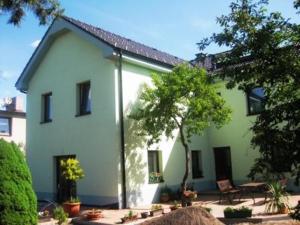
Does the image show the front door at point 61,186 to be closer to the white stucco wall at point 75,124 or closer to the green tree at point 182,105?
the white stucco wall at point 75,124

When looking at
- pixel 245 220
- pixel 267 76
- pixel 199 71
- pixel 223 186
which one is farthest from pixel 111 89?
pixel 267 76

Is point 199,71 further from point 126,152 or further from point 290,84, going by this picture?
point 290,84

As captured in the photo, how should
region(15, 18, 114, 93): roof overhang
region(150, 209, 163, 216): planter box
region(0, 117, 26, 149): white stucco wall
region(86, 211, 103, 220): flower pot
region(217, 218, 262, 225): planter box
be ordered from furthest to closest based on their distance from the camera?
region(0, 117, 26, 149): white stucco wall, region(15, 18, 114, 93): roof overhang, region(150, 209, 163, 216): planter box, region(86, 211, 103, 220): flower pot, region(217, 218, 262, 225): planter box

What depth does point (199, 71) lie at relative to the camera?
16.0 metres

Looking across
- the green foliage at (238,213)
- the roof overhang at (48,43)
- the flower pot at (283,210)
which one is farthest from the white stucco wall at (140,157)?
the flower pot at (283,210)

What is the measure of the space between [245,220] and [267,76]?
6469 millimetres

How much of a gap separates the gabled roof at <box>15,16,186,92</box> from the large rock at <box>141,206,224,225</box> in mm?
9217

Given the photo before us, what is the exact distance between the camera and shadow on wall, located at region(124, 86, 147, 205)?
1609cm

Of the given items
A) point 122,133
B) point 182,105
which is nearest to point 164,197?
point 122,133

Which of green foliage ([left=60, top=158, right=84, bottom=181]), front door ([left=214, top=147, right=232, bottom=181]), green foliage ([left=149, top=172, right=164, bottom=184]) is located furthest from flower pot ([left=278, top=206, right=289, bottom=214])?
front door ([left=214, top=147, right=232, bottom=181])

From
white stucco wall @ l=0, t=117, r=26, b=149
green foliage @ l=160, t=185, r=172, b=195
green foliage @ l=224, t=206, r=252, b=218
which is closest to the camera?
green foliage @ l=224, t=206, r=252, b=218

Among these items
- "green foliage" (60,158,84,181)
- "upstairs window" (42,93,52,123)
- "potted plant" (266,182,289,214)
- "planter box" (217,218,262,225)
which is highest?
"upstairs window" (42,93,52,123)

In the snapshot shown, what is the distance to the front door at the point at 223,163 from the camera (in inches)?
825

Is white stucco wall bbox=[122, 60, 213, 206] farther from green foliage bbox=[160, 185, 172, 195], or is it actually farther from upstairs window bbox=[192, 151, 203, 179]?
upstairs window bbox=[192, 151, 203, 179]
